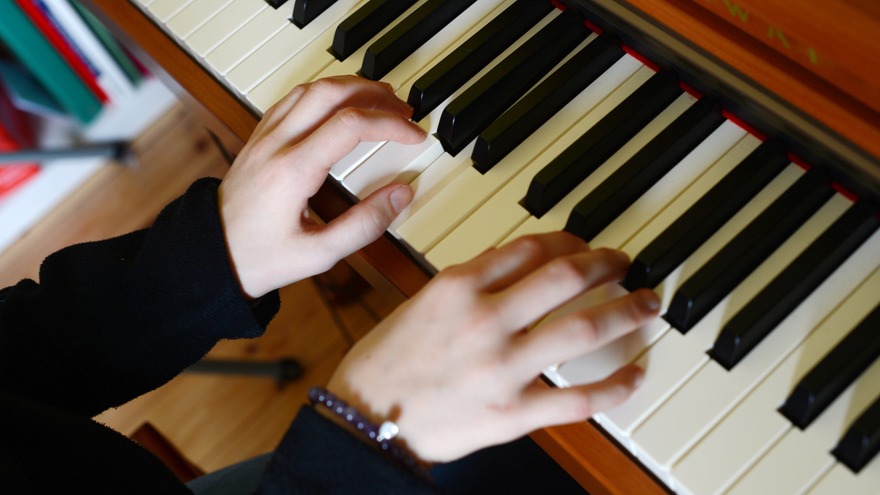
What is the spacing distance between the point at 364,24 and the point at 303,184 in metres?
0.22

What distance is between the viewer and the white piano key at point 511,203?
2.71 ft

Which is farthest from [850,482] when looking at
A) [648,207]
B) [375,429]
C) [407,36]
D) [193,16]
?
[193,16]

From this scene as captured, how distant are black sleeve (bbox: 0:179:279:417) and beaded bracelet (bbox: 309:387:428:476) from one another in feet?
0.59

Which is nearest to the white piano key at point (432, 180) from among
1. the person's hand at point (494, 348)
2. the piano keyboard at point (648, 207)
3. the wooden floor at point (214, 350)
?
the piano keyboard at point (648, 207)

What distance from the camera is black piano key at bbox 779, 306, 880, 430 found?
0.70m

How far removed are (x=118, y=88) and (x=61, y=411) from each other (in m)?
1.33

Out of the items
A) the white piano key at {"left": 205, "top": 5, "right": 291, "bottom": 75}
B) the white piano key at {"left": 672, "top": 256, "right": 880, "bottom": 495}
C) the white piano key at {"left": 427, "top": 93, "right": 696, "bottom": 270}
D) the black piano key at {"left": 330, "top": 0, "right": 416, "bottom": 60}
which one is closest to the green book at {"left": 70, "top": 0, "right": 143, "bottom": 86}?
the white piano key at {"left": 205, "top": 5, "right": 291, "bottom": 75}

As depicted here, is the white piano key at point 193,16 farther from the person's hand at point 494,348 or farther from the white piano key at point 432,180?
the person's hand at point 494,348

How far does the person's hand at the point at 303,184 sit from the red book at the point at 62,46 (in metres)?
1.11

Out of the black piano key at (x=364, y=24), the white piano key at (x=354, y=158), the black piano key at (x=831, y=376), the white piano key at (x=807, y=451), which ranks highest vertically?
the black piano key at (x=364, y=24)

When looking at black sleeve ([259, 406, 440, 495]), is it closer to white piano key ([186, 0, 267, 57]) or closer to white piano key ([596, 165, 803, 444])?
white piano key ([596, 165, 803, 444])

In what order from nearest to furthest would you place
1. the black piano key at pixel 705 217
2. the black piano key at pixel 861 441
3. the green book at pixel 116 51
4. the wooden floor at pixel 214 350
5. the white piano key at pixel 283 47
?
the black piano key at pixel 861 441, the black piano key at pixel 705 217, the white piano key at pixel 283 47, the wooden floor at pixel 214 350, the green book at pixel 116 51

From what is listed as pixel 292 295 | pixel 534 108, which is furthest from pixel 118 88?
pixel 534 108

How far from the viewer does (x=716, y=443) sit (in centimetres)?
71
